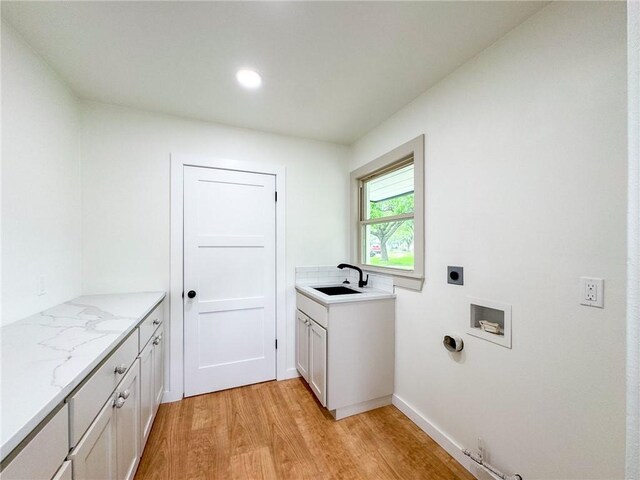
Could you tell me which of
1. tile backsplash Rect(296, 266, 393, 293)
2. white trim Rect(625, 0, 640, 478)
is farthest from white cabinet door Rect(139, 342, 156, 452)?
white trim Rect(625, 0, 640, 478)

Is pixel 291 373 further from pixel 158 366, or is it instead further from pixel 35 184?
pixel 35 184

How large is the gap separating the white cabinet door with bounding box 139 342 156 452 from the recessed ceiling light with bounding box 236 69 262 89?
1.85 metres

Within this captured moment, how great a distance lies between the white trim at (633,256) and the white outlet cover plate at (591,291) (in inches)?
27.7

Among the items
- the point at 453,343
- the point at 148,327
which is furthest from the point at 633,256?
the point at 148,327

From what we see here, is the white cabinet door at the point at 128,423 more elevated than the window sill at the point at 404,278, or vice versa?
the window sill at the point at 404,278

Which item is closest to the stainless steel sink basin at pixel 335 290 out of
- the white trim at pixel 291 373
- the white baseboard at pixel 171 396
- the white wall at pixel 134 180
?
the white wall at pixel 134 180

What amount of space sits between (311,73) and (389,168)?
3.46 feet

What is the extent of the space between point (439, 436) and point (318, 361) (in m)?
0.95

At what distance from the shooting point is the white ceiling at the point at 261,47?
1.21 m

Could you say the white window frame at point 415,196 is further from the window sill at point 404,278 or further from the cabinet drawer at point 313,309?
the cabinet drawer at point 313,309

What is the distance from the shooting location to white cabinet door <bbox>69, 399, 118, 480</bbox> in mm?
800

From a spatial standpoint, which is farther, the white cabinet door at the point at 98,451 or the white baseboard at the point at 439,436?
the white baseboard at the point at 439,436

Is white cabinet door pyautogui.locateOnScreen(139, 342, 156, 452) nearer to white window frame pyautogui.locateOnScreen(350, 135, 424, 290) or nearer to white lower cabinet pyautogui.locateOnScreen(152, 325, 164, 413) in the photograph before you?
white lower cabinet pyautogui.locateOnScreen(152, 325, 164, 413)

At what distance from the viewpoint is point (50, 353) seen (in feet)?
2.97
